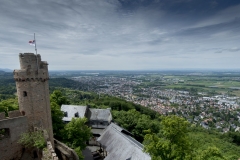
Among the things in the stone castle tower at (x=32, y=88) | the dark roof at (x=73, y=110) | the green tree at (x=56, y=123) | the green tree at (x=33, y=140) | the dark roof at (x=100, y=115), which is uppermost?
the stone castle tower at (x=32, y=88)

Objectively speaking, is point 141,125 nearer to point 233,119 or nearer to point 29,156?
Result: point 29,156

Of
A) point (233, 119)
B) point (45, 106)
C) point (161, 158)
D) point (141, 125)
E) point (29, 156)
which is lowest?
point (233, 119)

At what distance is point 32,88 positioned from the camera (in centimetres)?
1655

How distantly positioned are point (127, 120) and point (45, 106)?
27.7 meters

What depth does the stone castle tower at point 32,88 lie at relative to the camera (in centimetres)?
1623

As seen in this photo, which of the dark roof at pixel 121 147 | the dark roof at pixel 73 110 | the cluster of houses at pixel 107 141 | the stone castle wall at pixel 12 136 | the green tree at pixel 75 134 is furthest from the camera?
the dark roof at pixel 73 110

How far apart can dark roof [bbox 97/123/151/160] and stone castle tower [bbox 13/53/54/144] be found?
40.2ft

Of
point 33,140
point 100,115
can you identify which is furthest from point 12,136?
point 100,115

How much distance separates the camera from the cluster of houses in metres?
23.6

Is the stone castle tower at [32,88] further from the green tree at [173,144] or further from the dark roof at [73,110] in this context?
the dark roof at [73,110]

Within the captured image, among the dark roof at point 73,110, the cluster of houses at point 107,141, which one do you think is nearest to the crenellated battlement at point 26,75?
the cluster of houses at point 107,141

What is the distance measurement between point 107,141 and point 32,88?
17.8 metres

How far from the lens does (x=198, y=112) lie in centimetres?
11475

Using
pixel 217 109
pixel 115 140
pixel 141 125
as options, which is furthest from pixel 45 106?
pixel 217 109
